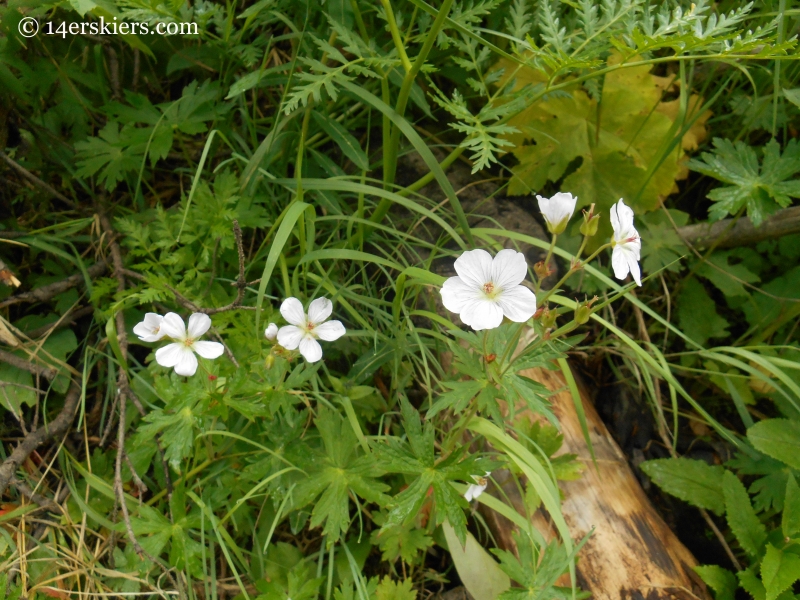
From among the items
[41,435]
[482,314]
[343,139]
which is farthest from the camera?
[343,139]

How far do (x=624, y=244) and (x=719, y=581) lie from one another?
109 cm

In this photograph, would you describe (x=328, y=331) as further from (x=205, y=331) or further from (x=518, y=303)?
(x=518, y=303)

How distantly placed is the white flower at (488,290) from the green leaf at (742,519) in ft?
3.68

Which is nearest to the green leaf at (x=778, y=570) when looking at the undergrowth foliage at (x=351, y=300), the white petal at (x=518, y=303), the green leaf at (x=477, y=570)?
the undergrowth foliage at (x=351, y=300)

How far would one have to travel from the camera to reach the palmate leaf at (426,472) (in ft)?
4.05

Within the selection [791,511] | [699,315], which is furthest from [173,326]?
[699,315]

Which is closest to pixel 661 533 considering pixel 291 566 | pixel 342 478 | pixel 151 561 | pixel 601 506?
pixel 601 506

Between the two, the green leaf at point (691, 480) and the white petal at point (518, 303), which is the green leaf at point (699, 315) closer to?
the green leaf at point (691, 480)

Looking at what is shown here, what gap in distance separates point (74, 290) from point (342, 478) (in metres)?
1.12

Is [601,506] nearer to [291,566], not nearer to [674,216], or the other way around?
[291,566]

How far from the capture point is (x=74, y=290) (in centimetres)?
186

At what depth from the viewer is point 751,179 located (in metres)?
1.87

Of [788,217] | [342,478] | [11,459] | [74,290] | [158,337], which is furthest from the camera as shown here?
[788,217]

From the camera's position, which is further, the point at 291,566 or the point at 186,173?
the point at 186,173
